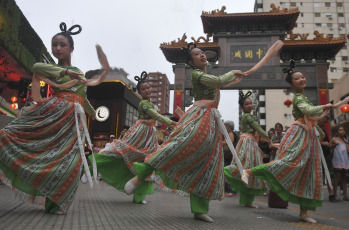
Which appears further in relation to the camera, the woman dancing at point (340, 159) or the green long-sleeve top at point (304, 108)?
the woman dancing at point (340, 159)

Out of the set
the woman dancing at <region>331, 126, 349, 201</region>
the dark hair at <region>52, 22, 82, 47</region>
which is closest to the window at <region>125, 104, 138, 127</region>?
the woman dancing at <region>331, 126, 349, 201</region>

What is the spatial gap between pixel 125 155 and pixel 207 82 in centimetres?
208

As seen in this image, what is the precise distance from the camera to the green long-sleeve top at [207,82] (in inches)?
120

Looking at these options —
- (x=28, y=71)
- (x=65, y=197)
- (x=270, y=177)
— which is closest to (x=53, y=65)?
(x=65, y=197)

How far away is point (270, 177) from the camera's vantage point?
3443 millimetres

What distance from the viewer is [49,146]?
2959mm

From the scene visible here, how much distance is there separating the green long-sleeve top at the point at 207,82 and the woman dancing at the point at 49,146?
0.95 metres

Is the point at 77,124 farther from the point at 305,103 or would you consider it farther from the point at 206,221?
the point at 305,103

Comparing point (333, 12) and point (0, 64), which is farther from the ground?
point (333, 12)

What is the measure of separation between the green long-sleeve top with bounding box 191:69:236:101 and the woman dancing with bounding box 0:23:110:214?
3.11 ft

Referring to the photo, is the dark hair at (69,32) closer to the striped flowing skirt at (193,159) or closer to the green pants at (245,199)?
the striped flowing skirt at (193,159)

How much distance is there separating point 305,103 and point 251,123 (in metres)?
1.66

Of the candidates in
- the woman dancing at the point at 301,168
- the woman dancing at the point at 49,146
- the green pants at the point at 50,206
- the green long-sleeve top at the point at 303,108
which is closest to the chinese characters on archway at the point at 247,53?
the green long-sleeve top at the point at 303,108

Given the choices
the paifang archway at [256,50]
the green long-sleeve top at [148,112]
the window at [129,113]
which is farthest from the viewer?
the window at [129,113]
